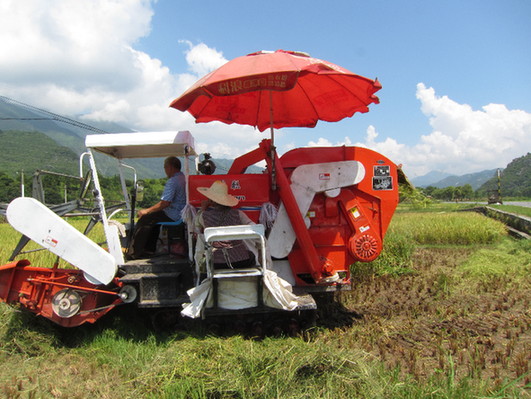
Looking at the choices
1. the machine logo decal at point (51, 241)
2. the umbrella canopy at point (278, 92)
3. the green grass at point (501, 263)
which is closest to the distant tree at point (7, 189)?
the umbrella canopy at point (278, 92)

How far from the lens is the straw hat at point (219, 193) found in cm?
397

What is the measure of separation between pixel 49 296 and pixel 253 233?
2521 millimetres

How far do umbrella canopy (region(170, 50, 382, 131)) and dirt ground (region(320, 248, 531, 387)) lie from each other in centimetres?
277

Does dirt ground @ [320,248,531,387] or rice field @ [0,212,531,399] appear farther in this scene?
dirt ground @ [320,248,531,387]

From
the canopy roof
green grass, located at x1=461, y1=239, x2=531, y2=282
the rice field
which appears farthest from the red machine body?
green grass, located at x1=461, y1=239, x2=531, y2=282

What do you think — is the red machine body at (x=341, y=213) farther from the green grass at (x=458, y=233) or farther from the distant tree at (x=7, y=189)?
the distant tree at (x=7, y=189)

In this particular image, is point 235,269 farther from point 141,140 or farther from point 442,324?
point 442,324

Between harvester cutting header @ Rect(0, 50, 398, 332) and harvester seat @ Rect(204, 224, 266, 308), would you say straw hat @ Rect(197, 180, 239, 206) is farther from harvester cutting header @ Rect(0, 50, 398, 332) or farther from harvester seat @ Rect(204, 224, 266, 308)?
harvester seat @ Rect(204, 224, 266, 308)

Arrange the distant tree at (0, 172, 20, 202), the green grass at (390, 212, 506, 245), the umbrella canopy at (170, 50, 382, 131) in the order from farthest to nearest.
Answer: the distant tree at (0, 172, 20, 202), the green grass at (390, 212, 506, 245), the umbrella canopy at (170, 50, 382, 131)

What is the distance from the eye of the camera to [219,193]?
4.09 metres

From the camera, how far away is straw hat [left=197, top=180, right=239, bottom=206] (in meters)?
3.97

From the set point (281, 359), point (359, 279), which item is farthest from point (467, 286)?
point (281, 359)

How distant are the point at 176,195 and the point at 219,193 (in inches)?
36.0

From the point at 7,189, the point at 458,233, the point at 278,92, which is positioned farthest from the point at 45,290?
the point at 7,189
